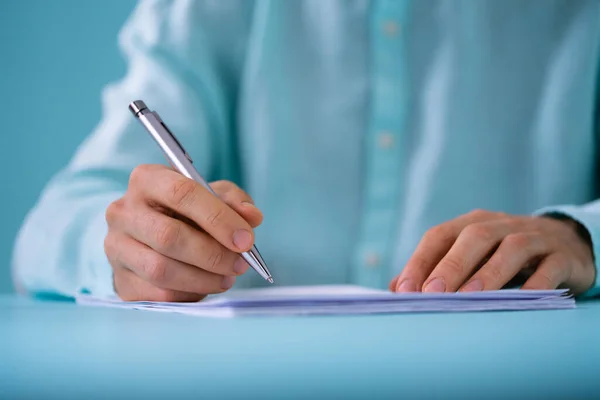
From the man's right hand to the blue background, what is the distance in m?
1.35

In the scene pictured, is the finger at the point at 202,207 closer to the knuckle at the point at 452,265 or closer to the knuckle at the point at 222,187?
the knuckle at the point at 222,187

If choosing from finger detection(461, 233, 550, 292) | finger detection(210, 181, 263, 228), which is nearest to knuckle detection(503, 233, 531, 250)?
finger detection(461, 233, 550, 292)

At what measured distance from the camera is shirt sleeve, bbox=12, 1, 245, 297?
0.87m

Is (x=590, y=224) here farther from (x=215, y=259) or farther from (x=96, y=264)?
(x=96, y=264)

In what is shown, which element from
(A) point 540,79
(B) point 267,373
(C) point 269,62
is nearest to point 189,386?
(B) point 267,373

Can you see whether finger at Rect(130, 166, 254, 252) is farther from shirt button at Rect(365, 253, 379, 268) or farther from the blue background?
the blue background

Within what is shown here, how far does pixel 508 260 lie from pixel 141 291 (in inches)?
13.5

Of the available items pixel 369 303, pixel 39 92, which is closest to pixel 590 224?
pixel 369 303

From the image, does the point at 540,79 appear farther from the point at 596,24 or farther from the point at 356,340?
the point at 356,340

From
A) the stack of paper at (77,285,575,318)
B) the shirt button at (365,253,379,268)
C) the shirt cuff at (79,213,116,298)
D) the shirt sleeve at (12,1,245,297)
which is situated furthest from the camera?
the shirt button at (365,253,379,268)

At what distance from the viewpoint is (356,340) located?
35 cm

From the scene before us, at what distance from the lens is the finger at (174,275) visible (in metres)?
0.59

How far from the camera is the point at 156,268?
1.94ft

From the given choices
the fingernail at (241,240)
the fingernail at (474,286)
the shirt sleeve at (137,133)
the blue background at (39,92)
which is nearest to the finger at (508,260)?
the fingernail at (474,286)
